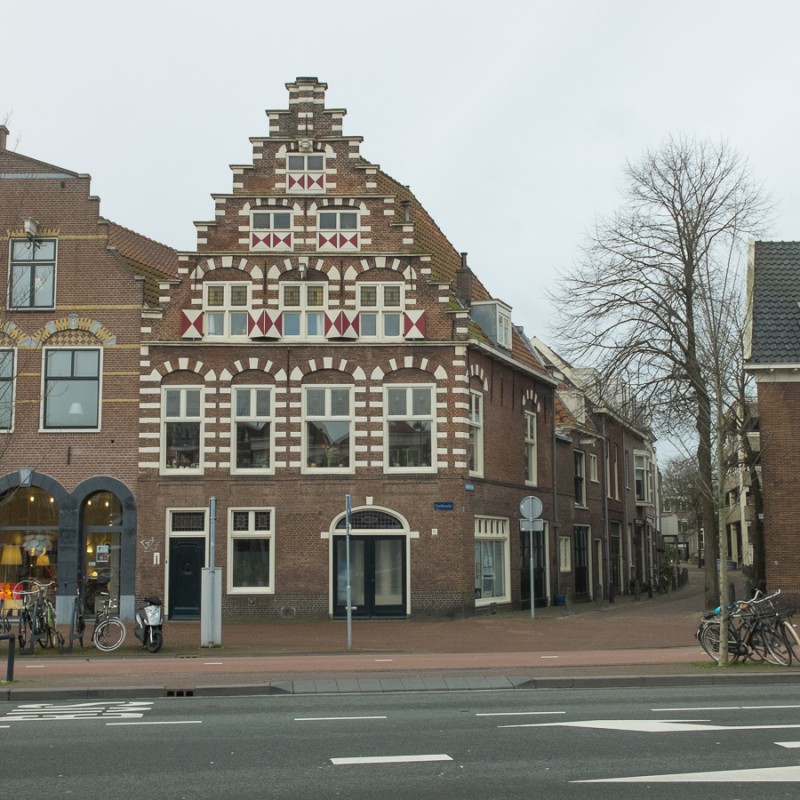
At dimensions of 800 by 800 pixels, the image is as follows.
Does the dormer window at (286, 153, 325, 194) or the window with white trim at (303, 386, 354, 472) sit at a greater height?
the dormer window at (286, 153, 325, 194)

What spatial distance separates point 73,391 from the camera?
1198 inches

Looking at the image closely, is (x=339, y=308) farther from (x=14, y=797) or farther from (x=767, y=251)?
(x=14, y=797)

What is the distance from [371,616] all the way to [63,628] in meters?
7.93

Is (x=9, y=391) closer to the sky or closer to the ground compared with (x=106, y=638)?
closer to the sky

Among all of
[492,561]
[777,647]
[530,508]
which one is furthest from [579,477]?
[777,647]

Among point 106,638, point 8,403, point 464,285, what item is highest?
point 464,285

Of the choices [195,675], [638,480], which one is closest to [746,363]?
[195,675]

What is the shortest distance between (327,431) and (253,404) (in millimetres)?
2149

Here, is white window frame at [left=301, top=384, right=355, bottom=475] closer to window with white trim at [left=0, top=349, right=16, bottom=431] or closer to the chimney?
the chimney

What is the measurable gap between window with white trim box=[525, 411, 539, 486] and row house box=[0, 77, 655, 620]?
16.0ft

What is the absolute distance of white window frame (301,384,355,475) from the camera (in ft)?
98.6

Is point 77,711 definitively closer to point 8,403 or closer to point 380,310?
point 380,310

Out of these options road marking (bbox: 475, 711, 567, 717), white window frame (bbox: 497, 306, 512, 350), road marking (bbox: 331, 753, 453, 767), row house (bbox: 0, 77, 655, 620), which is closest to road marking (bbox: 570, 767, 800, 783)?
road marking (bbox: 331, 753, 453, 767)

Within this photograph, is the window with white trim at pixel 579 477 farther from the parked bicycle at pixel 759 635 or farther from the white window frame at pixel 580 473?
the parked bicycle at pixel 759 635
